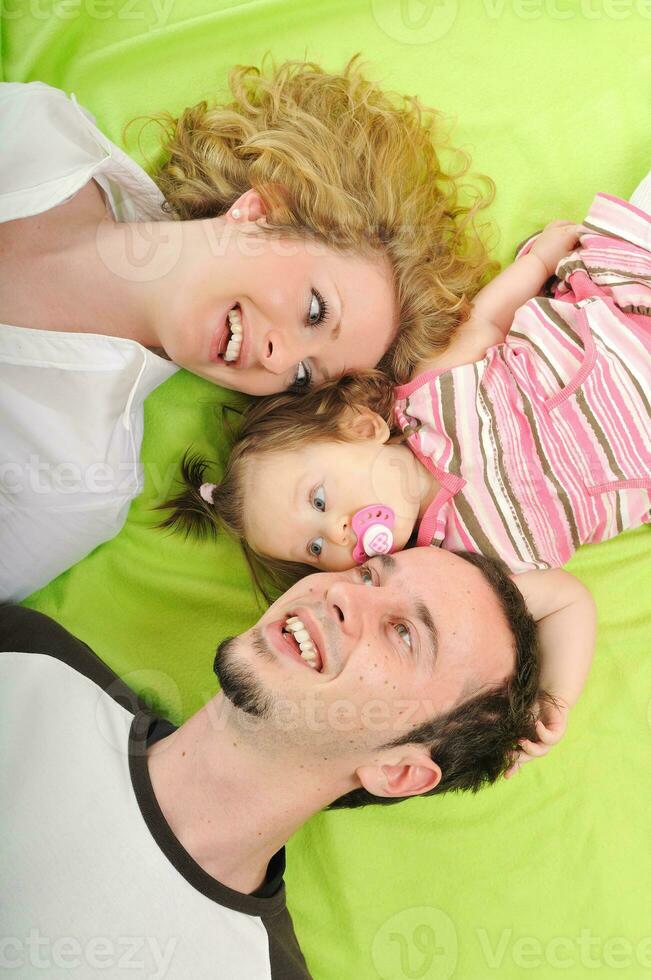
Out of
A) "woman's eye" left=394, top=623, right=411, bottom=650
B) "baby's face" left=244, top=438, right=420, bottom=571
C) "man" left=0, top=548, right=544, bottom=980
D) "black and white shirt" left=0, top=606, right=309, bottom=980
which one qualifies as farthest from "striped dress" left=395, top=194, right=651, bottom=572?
"black and white shirt" left=0, top=606, right=309, bottom=980

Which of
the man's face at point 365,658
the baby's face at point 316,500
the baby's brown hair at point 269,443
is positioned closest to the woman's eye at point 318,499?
the baby's face at point 316,500

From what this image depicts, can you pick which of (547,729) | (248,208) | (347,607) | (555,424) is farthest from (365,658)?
(248,208)

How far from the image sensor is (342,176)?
76.8 inches

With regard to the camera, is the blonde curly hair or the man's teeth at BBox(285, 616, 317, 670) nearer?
the man's teeth at BBox(285, 616, 317, 670)

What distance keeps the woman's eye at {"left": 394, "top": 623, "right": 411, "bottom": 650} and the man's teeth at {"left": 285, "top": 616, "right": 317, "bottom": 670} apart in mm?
159

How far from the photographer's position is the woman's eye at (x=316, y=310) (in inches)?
70.8

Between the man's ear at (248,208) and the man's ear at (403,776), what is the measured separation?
3.80 feet

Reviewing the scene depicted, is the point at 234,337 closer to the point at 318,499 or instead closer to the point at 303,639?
the point at 318,499

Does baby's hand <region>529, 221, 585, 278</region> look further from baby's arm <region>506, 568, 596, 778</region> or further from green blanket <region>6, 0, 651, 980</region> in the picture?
baby's arm <region>506, 568, 596, 778</region>

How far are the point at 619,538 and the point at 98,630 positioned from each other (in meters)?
1.30

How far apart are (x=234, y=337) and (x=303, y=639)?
2.23 ft

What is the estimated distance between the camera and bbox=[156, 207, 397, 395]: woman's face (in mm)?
1774

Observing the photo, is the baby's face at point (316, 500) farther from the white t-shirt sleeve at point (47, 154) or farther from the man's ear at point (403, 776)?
the white t-shirt sleeve at point (47, 154)

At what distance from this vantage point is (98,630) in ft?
6.72
